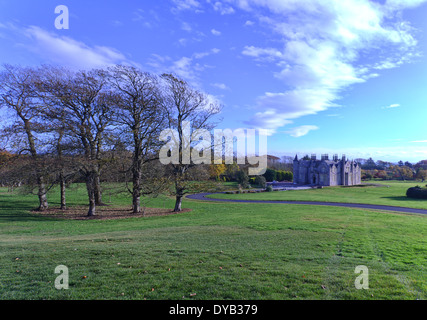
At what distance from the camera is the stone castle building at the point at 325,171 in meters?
65.2

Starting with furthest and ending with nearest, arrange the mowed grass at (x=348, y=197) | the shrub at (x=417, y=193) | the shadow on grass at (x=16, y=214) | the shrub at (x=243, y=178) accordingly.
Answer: the shrub at (x=243, y=178)
the shrub at (x=417, y=193)
the mowed grass at (x=348, y=197)
the shadow on grass at (x=16, y=214)

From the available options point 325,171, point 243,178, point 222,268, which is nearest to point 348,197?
point 243,178

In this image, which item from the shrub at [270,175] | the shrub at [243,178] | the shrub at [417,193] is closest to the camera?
the shrub at [417,193]

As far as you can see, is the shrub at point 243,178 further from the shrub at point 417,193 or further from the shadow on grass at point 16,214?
the shadow on grass at point 16,214

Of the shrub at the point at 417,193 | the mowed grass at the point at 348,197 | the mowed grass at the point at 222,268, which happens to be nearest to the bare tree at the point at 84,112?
the mowed grass at the point at 222,268

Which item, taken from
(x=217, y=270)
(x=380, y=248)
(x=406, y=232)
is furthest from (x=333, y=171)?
(x=217, y=270)

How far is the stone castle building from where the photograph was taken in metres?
65.2

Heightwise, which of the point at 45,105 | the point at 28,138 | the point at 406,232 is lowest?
the point at 406,232

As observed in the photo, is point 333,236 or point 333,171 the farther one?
point 333,171

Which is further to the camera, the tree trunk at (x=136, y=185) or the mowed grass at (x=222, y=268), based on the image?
the tree trunk at (x=136, y=185)

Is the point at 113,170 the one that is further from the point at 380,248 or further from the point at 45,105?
the point at 380,248

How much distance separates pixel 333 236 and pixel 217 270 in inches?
274

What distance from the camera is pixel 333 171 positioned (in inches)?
2608

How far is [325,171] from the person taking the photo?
6500 cm
